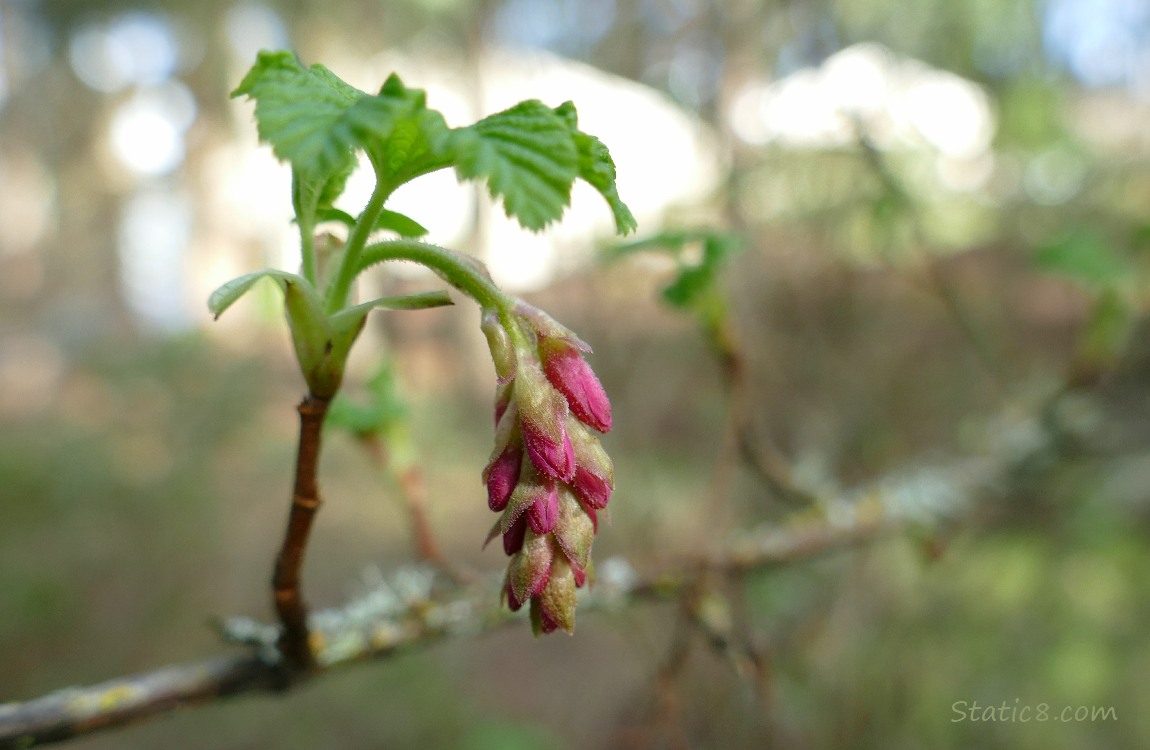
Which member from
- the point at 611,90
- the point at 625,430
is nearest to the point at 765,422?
the point at 625,430

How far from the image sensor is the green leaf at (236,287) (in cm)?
51

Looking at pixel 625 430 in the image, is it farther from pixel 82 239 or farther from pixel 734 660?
pixel 82 239

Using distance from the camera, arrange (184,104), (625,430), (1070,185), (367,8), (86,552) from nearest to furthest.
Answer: (1070,185)
(625,430)
(86,552)
(367,8)
(184,104)

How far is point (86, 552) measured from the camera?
5383 millimetres

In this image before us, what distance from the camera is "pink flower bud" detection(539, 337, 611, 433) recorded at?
0.55 meters

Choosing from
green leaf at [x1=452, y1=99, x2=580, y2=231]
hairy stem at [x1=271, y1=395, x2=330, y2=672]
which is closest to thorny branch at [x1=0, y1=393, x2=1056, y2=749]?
hairy stem at [x1=271, y1=395, x2=330, y2=672]

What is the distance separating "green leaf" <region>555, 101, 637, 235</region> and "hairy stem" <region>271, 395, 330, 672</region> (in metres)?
0.28

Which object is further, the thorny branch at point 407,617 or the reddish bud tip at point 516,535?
the thorny branch at point 407,617

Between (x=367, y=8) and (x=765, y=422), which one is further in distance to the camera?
(x=367, y=8)

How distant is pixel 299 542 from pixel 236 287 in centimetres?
27

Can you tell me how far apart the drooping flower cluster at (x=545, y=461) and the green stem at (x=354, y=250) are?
4.6 inches

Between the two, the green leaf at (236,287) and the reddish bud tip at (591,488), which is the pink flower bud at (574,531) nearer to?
the reddish bud tip at (591,488)

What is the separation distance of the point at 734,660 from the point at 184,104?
1586 centimetres

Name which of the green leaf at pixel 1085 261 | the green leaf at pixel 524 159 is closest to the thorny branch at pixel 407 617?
the green leaf at pixel 524 159
